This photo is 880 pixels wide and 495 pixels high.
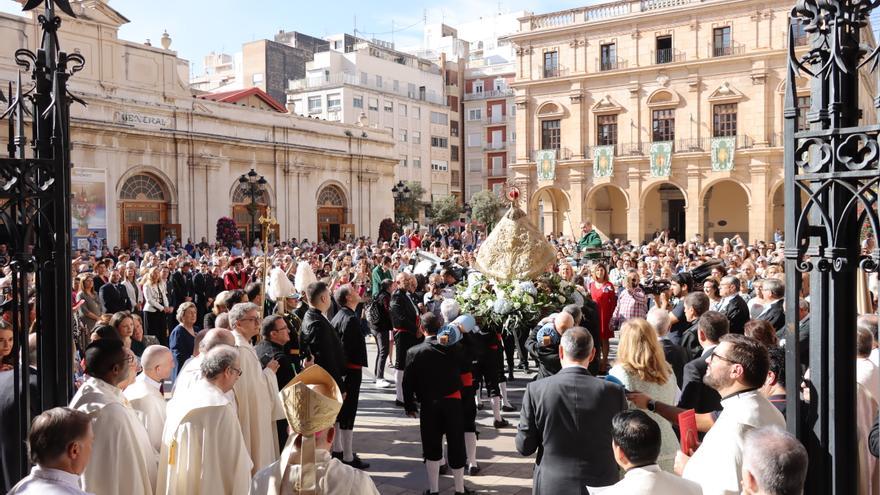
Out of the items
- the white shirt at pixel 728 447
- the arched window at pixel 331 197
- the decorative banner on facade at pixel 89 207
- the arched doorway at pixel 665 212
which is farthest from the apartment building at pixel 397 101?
the white shirt at pixel 728 447

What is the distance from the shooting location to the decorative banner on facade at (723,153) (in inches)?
1398

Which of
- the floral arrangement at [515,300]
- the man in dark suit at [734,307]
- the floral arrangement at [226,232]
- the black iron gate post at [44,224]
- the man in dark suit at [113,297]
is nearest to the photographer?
the black iron gate post at [44,224]

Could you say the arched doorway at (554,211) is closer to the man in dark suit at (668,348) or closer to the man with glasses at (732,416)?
the man in dark suit at (668,348)

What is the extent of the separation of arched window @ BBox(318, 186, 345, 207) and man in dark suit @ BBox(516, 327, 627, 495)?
120 feet

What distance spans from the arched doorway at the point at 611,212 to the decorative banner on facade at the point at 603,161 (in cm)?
267

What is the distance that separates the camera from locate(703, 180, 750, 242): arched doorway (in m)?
38.6

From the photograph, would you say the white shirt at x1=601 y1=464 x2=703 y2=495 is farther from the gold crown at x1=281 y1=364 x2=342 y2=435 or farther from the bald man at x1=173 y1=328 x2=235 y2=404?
the bald man at x1=173 y1=328 x2=235 y2=404

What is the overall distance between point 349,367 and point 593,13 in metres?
35.2

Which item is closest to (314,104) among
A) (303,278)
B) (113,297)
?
(113,297)

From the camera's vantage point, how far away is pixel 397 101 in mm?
58219

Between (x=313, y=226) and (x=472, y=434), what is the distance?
3316 cm

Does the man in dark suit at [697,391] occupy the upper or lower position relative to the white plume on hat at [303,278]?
lower

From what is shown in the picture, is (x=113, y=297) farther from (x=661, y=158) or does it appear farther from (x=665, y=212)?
(x=665, y=212)

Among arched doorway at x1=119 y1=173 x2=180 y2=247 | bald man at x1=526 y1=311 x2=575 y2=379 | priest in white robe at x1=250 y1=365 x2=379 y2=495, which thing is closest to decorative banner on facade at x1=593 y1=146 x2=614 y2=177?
arched doorway at x1=119 y1=173 x2=180 y2=247
